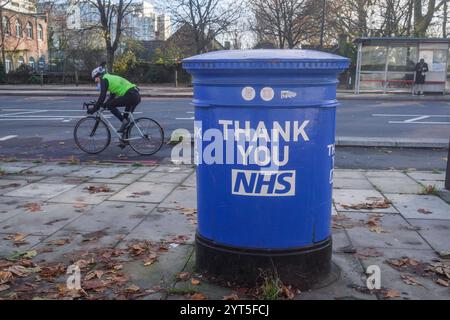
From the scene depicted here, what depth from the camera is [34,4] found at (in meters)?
43.9

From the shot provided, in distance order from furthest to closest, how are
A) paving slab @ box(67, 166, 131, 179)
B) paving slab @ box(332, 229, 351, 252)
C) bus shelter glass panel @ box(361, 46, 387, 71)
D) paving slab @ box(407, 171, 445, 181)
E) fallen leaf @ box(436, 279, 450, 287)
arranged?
bus shelter glass panel @ box(361, 46, 387, 71), paving slab @ box(67, 166, 131, 179), paving slab @ box(407, 171, 445, 181), paving slab @ box(332, 229, 351, 252), fallen leaf @ box(436, 279, 450, 287)

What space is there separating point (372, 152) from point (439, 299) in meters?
6.20

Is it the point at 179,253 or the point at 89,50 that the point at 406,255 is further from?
the point at 89,50

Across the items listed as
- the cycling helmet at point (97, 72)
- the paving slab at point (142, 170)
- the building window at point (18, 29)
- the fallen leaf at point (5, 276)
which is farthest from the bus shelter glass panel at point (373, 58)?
the building window at point (18, 29)

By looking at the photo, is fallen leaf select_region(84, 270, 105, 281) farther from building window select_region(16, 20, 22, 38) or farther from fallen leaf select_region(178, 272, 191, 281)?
building window select_region(16, 20, 22, 38)

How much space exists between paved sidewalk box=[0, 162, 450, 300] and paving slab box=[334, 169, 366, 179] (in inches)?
1.2

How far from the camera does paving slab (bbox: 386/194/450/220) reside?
16.5 feet

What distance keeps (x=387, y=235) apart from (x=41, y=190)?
4.16 metres

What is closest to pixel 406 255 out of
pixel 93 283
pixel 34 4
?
pixel 93 283

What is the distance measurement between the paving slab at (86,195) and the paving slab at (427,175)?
13.6 feet

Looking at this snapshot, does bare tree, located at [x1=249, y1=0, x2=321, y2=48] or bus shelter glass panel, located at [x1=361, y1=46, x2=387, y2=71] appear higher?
bare tree, located at [x1=249, y1=0, x2=321, y2=48]

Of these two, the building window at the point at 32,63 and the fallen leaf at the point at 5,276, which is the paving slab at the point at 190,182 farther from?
the building window at the point at 32,63

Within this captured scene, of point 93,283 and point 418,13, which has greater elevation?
point 418,13

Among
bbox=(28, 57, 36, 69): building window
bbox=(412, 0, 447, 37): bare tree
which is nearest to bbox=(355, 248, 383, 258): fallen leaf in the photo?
bbox=(412, 0, 447, 37): bare tree
